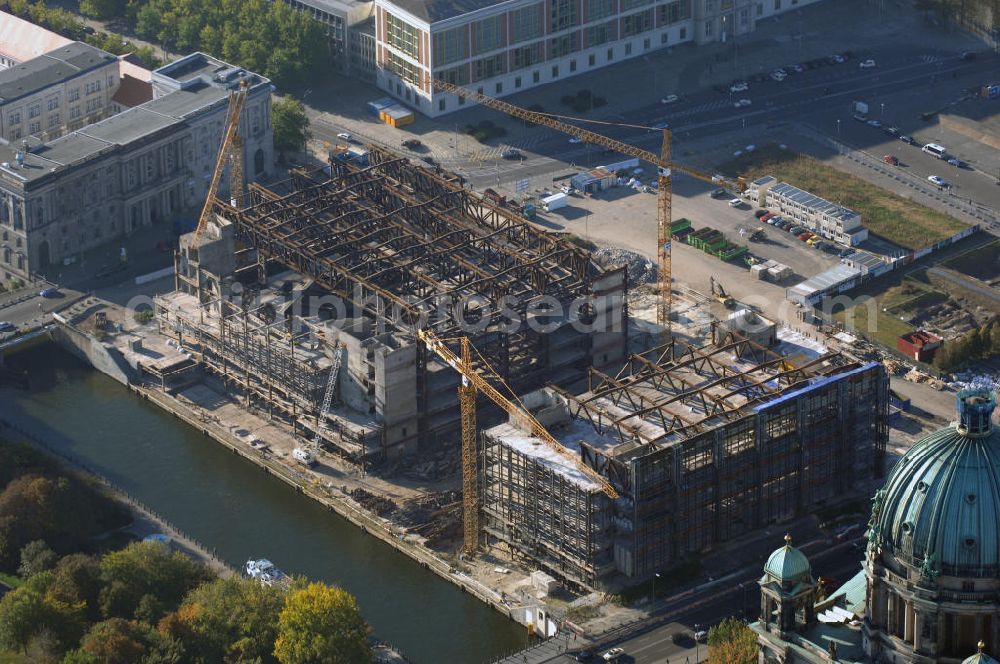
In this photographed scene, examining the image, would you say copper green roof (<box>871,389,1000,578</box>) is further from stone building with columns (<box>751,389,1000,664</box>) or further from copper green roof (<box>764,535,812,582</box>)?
copper green roof (<box>764,535,812,582</box>)

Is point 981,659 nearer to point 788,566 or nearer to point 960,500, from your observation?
point 960,500

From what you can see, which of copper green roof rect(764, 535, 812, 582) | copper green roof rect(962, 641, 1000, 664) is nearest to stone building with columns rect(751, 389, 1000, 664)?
copper green roof rect(962, 641, 1000, 664)

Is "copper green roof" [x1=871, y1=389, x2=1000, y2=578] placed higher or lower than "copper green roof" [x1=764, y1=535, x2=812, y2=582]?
higher

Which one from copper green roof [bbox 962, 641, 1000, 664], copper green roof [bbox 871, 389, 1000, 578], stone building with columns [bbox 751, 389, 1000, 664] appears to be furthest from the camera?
stone building with columns [bbox 751, 389, 1000, 664]

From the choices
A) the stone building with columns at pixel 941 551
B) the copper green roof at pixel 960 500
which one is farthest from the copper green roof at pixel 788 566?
the copper green roof at pixel 960 500

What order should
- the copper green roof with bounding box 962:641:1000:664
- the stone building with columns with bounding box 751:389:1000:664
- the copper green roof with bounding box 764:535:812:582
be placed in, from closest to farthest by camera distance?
the copper green roof with bounding box 962:641:1000:664 < the stone building with columns with bounding box 751:389:1000:664 < the copper green roof with bounding box 764:535:812:582

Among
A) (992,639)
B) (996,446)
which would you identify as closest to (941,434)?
(996,446)

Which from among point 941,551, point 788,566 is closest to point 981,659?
point 941,551
